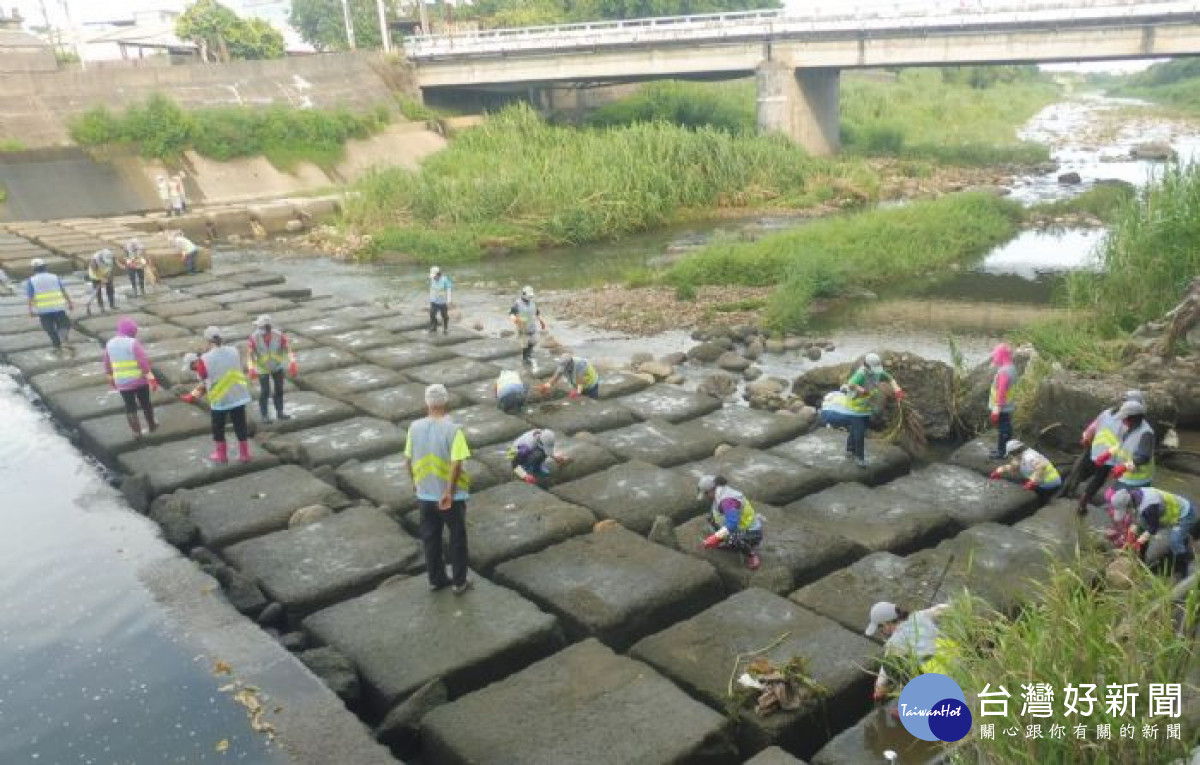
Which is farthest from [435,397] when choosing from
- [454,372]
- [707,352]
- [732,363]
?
[707,352]

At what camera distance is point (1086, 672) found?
162 inches

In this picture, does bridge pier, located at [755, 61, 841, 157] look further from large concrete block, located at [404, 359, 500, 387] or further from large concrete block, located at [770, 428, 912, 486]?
large concrete block, located at [770, 428, 912, 486]

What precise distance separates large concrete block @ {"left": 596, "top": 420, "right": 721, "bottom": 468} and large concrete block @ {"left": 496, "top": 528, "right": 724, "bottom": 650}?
7.00 feet

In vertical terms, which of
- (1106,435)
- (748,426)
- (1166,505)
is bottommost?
(748,426)

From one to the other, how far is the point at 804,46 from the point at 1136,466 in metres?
30.5

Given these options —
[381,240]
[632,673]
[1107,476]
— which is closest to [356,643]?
[632,673]

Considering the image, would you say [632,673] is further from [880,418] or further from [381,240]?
[381,240]

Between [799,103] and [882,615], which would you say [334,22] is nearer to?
[799,103]

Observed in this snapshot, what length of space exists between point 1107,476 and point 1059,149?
43.5 metres

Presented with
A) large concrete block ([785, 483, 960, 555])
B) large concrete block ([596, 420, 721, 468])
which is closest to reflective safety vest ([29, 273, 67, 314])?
large concrete block ([596, 420, 721, 468])

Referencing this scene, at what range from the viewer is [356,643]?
6.29 meters

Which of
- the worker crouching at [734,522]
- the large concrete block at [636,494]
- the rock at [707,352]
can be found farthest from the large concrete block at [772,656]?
the rock at [707,352]

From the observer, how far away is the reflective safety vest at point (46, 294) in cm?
1301

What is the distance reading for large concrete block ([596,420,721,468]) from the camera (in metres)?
9.68
